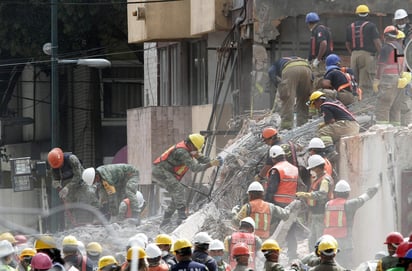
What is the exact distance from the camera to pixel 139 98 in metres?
44.7

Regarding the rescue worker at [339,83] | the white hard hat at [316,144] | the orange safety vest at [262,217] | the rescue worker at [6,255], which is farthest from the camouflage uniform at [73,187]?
the rescue worker at [6,255]

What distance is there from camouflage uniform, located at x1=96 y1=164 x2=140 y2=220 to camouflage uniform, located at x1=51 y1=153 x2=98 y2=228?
0.88 ft

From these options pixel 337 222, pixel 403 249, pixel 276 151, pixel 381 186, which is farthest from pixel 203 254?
pixel 381 186

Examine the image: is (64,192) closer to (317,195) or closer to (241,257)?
(317,195)

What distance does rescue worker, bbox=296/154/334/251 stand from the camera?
1692 cm

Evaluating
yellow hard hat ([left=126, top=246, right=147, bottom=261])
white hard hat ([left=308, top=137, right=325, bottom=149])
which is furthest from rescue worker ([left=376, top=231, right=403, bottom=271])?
white hard hat ([left=308, top=137, right=325, bottom=149])

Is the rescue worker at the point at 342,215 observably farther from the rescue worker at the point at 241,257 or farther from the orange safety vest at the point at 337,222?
the rescue worker at the point at 241,257

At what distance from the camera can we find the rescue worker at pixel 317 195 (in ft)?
55.5

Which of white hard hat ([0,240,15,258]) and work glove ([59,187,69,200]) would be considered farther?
work glove ([59,187,69,200])

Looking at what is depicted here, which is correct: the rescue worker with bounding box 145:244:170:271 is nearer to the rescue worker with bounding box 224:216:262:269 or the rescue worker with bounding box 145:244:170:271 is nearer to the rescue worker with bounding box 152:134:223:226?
the rescue worker with bounding box 224:216:262:269

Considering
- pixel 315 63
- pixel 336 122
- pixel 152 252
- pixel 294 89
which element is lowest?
pixel 152 252

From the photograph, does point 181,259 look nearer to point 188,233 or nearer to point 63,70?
point 188,233

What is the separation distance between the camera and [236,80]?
27594mm

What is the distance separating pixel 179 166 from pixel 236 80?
7.22 meters
